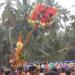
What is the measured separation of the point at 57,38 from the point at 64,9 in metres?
4.13

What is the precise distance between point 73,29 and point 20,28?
20.0ft

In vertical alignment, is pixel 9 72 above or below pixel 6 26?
below

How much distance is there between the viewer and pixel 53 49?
45156 mm

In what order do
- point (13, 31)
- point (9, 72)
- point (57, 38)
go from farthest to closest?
point (57, 38) < point (13, 31) < point (9, 72)

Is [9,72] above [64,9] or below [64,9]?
below

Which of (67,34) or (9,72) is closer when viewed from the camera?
(9,72)

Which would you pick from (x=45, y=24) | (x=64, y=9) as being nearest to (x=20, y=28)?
(x=64, y=9)

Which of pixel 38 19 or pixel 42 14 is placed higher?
pixel 42 14

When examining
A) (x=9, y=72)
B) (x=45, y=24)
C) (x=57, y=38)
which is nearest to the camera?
(x=9, y=72)

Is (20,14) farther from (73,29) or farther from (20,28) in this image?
(73,29)

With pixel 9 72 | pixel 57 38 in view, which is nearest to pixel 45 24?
pixel 9 72

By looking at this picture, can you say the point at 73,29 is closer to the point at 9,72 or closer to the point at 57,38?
the point at 57,38

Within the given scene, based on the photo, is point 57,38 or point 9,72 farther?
point 57,38

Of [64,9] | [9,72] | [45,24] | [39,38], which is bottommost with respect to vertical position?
[9,72]
